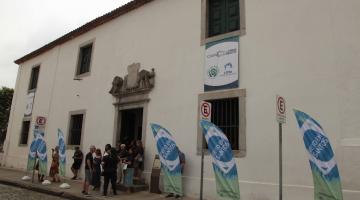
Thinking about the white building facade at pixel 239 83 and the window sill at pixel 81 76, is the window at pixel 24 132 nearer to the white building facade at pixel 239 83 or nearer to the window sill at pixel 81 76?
the white building facade at pixel 239 83

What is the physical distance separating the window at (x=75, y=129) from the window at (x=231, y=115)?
6.94 metres

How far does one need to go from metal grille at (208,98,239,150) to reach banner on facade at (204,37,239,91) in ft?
1.47

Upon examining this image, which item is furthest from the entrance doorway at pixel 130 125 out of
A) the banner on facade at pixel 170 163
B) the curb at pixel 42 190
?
the banner on facade at pixel 170 163

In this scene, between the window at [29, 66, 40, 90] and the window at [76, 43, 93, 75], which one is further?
the window at [29, 66, 40, 90]

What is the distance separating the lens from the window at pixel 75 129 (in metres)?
15.2

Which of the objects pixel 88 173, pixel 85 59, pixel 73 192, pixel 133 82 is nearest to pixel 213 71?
pixel 133 82

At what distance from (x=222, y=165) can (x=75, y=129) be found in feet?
31.2

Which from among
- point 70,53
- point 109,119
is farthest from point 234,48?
point 70,53

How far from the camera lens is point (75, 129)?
607 inches

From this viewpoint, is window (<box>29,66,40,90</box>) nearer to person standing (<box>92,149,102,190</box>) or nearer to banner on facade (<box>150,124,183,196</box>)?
person standing (<box>92,149,102,190</box>)

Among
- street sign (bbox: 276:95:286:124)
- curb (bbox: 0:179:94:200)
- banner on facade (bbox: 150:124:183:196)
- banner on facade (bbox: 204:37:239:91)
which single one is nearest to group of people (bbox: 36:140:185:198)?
curb (bbox: 0:179:94:200)

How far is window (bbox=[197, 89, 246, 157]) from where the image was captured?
9.31 meters

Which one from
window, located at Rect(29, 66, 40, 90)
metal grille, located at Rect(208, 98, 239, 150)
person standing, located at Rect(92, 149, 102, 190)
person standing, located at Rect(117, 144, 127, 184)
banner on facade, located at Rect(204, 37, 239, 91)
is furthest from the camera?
window, located at Rect(29, 66, 40, 90)

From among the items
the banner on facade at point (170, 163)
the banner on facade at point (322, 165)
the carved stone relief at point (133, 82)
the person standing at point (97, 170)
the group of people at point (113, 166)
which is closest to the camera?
the banner on facade at point (322, 165)
